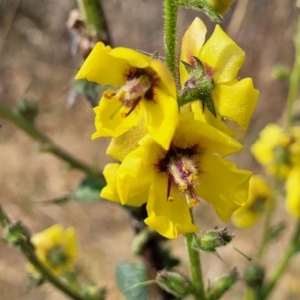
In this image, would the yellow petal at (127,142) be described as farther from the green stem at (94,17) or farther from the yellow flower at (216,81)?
the green stem at (94,17)

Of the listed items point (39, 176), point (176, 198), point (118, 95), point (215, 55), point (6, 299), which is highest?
point (215, 55)

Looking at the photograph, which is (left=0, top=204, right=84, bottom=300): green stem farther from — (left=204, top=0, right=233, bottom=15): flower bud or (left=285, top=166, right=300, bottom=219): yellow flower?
(left=285, top=166, right=300, bottom=219): yellow flower

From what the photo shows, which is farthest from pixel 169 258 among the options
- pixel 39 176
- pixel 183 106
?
pixel 39 176

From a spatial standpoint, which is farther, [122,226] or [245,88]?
[122,226]

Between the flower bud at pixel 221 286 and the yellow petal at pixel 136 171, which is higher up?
the yellow petal at pixel 136 171

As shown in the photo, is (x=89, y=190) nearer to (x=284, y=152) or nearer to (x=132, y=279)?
(x=132, y=279)

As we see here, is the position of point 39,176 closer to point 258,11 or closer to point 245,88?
point 258,11

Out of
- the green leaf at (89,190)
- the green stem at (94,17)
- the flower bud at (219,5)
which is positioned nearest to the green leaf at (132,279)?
the green leaf at (89,190)
